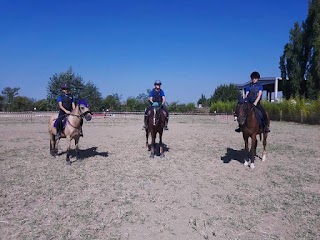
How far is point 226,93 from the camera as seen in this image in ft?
209

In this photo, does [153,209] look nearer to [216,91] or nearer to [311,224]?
[311,224]

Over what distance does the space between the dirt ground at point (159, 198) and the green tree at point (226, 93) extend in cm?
5503

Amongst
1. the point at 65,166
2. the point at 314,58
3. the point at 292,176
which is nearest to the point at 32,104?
the point at 314,58

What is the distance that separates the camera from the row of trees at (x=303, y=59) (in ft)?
108

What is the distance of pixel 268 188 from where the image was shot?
6.12 m

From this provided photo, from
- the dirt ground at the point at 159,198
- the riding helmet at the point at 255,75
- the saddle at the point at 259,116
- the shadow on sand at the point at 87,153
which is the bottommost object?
the dirt ground at the point at 159,198

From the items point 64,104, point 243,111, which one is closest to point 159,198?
point 243,111

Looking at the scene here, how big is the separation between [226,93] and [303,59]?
94.1 ft

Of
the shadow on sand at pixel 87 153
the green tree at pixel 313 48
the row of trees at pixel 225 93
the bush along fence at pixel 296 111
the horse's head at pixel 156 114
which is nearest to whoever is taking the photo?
the horse's head at pixel 156 114

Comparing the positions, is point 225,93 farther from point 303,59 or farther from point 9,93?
point 9,93

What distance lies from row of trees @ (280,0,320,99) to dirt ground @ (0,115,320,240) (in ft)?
89.9

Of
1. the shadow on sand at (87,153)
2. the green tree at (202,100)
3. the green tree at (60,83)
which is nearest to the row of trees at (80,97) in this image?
the green tree at (60,83)

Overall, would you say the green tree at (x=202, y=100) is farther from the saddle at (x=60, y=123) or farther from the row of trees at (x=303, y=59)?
the saddle at (x=60, y=123)

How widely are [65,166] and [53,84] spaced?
4402 centimetres
